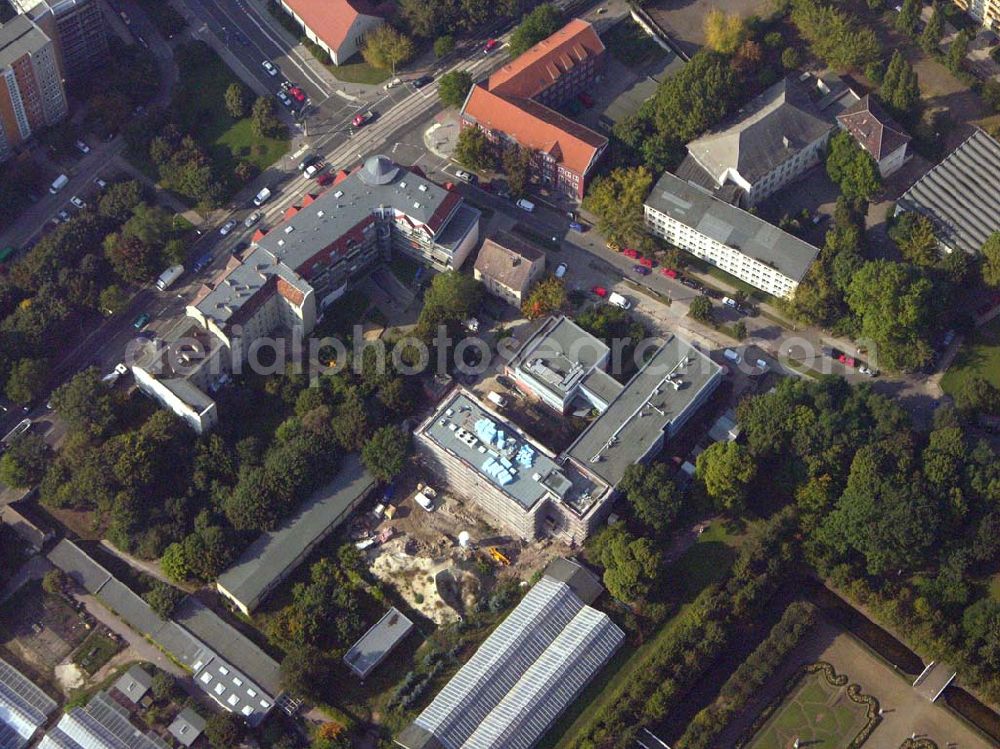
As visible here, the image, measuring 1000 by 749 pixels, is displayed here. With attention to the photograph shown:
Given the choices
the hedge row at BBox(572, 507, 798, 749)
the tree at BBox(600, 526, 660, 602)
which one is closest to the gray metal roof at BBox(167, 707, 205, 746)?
the hedge row at BBox(572, 507, 798, 749)

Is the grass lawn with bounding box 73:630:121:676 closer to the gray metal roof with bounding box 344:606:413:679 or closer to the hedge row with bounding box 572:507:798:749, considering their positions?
the gray metal roof with bounding box 344:606:413:679

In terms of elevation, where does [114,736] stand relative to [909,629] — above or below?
below

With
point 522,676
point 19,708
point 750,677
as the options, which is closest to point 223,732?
point 19,708

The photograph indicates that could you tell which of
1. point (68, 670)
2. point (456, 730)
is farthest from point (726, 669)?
point (68, 670)

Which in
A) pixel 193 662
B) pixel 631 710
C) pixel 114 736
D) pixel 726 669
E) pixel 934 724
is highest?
pixel 934 724

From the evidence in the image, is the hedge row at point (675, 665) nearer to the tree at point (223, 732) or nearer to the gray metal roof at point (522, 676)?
the gray metal roof at point (522, 676)

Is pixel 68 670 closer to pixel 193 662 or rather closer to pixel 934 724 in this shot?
pixel 193 662
